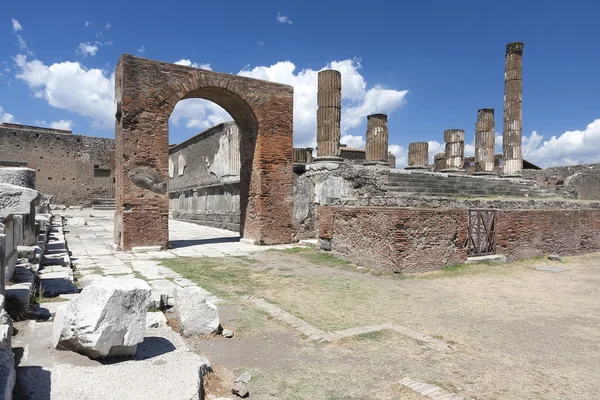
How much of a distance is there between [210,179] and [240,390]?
54.1 feet

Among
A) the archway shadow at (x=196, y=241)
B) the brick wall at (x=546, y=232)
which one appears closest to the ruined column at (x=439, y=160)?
the brick wall at (x=546, y=232)

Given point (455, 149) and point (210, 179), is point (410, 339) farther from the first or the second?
point (210, 179)

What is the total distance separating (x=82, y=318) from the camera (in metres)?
2.62

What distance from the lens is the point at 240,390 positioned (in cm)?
268

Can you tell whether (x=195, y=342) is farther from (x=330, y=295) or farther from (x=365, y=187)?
(x=365, y=187)

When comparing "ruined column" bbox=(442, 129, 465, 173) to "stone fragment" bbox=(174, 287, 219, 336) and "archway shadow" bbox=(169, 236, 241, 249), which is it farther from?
"stone fragment" bbox=(174, 287, 219, 336)

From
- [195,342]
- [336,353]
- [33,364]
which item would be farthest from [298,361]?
[33,364]

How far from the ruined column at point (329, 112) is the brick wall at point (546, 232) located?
17.2ft

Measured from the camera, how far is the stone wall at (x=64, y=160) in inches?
1030

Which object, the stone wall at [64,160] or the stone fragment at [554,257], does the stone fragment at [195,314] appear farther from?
the stone wall at [64,160]

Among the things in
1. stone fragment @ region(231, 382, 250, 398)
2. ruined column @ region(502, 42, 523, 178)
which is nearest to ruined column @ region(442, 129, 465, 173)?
ruined column @ region(502, 42, 523, 178)

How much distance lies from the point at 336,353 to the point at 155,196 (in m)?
7.59

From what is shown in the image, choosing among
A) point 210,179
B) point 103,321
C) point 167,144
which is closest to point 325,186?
point 167,144

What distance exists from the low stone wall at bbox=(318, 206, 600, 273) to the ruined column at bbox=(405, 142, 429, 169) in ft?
24.2
